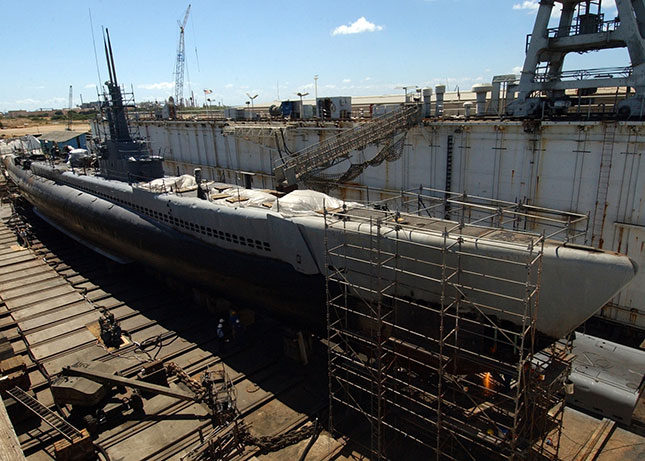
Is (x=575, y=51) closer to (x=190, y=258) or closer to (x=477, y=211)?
(x=477, y=211)

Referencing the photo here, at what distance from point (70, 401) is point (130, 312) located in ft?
18.8

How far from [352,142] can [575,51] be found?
840 centimetres

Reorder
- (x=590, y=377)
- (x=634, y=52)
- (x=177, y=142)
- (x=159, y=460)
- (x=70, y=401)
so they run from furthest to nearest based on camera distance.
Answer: (x=177, y=142) → (x=634, y=52) → (x=590, y=377) → (x=70, y=401) → (x=159, y=460)

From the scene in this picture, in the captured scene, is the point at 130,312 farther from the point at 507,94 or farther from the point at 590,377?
the point at 507,94

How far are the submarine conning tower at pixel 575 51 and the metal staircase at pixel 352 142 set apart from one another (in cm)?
354

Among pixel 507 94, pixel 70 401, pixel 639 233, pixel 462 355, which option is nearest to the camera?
pixel 462 355

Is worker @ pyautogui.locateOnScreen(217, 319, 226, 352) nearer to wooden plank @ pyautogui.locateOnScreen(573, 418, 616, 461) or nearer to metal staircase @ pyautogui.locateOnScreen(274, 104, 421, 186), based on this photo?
metal staircase @ pyautogui.locateOnScreen(274, 104, 421, 186)

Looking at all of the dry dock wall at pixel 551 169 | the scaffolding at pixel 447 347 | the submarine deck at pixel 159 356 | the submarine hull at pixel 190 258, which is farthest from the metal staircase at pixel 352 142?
the scaffolding at pixel 447 347

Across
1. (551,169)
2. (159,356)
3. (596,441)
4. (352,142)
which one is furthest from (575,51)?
(159,356)

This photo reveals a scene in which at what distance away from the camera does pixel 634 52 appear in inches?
552

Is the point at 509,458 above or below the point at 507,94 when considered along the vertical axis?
below

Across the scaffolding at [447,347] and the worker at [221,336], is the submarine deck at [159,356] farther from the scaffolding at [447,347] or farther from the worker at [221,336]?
the scaffolding at [447,347]

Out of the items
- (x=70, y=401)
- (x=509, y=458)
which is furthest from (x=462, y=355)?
(x=70, y=401)

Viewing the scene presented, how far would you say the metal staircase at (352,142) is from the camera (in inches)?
659
